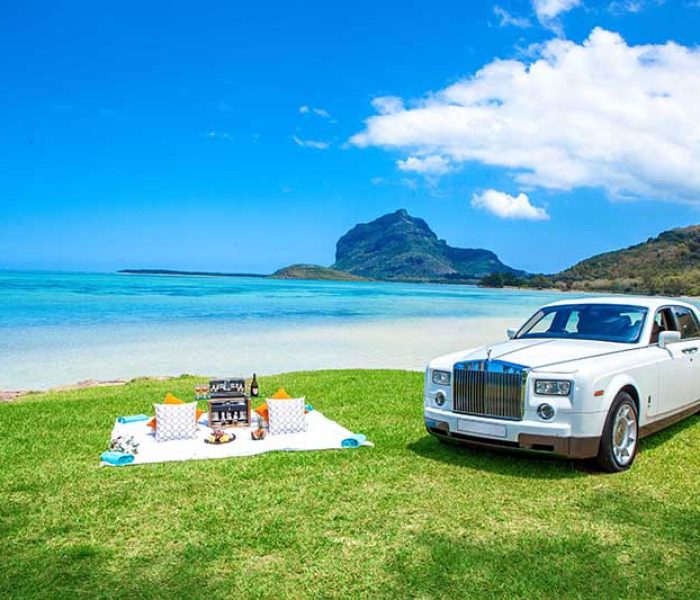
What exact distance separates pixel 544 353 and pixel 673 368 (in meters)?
2.14

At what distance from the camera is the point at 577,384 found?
21.4 feet

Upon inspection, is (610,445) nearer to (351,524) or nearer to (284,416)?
(351,524)

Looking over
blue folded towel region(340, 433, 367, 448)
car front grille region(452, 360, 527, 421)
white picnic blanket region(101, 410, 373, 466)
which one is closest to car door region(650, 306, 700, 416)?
car front grille region(452, 360, 527, 421)

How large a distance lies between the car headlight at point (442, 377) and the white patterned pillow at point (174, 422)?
11.0 ft

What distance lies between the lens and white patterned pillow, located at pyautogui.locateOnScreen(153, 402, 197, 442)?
8227 mm

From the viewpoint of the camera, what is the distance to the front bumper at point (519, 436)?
21.4 feet

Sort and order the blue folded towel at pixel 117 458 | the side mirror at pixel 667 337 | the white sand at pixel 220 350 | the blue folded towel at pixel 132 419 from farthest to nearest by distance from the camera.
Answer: the white sand at pixel 220 350
the blue folded towel at pixel 132 419
the side mirror at pixel 667 337
the blue folded towel at pixel 117 458

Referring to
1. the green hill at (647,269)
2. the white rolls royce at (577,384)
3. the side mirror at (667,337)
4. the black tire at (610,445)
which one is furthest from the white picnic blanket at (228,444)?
the green hill at (647,269)

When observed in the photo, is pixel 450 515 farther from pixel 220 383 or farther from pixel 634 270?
pixel 634 270

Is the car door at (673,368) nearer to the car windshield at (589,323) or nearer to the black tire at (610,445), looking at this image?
the car windshield at (589,323)

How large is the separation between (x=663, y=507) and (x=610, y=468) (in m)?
0.97

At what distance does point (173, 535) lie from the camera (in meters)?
5.13

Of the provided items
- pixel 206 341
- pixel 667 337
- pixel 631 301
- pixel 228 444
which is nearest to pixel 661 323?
pixel 631 301

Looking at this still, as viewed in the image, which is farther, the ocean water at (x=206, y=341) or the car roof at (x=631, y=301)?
the ocean water at (x=206, y=341)
